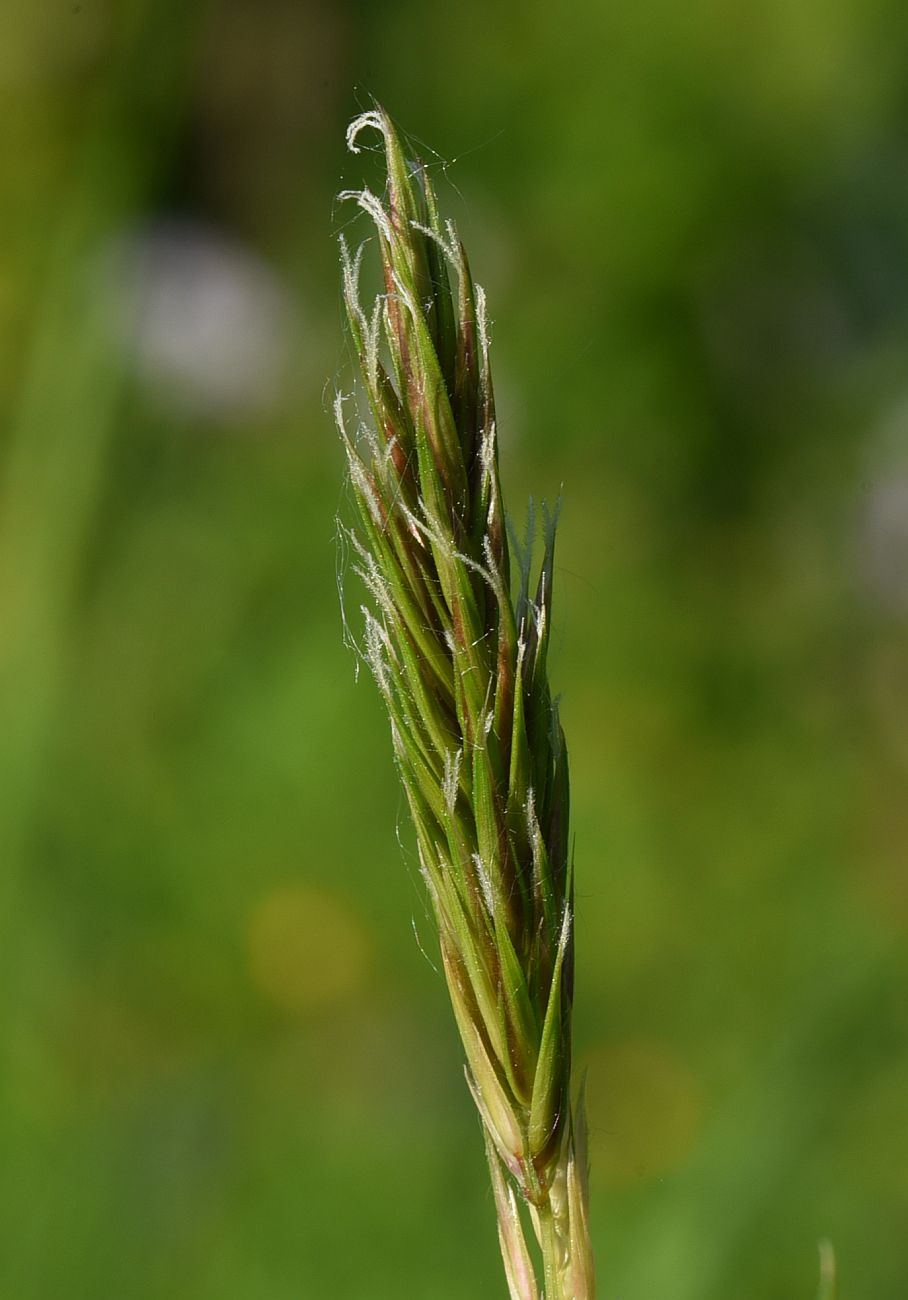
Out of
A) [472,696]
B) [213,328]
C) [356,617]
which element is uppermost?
[213,328]

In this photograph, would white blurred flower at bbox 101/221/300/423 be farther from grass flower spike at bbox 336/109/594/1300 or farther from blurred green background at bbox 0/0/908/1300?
grass flower spike at bbox 336/109/594/1300

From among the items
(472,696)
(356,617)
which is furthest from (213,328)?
(472,696)

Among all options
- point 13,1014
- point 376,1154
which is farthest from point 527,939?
point 13,1014

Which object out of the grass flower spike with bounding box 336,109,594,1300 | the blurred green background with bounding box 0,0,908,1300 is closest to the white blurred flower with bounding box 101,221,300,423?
the blurred green background with bounding box 0,0,908,1300

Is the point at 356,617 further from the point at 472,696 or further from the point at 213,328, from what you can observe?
the point at 472,696

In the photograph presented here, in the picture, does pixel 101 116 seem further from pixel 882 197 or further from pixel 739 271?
pixel 882 197
